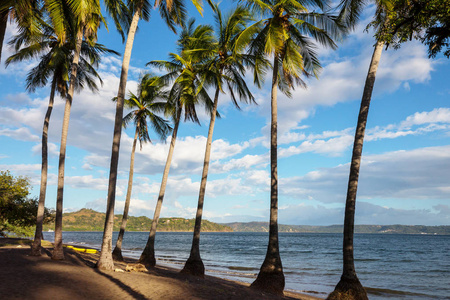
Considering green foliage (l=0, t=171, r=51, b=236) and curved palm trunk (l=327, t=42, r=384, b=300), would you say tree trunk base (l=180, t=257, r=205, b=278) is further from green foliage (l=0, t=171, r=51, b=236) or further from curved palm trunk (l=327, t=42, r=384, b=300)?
green foliage (l=0, t=171, r=51, b=236)

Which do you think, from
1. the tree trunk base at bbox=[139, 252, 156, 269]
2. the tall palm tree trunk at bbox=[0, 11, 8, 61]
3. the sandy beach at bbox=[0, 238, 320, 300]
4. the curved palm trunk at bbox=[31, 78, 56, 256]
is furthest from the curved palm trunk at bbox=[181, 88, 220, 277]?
the tall palm tree trunk at bbox=[0, 11, 8, 61]

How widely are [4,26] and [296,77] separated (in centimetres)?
1030

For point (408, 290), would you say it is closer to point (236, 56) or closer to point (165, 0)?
point (236, 56)

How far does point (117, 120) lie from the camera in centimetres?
1120

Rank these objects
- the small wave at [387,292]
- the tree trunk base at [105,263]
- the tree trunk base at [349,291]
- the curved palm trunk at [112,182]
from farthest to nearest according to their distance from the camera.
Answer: the small wave at [387,292], the curved palm trunk at [112,182], the tree trunk base at [105,263], the tree trunk base at [349,291]

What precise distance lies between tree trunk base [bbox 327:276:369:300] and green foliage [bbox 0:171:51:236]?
21552mm

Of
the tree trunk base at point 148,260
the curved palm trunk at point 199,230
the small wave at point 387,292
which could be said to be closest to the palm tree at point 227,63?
the curved palm trunk at point 199,230

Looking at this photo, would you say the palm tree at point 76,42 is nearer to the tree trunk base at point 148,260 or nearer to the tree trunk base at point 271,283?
the tree trunk base at point 148,260

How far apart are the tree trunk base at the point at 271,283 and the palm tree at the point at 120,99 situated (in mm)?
5205

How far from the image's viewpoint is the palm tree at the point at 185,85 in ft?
53.6

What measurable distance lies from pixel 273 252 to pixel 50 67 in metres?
13.5

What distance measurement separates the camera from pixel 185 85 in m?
17.2

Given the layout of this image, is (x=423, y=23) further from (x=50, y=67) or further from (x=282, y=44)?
(x=50, y=67)

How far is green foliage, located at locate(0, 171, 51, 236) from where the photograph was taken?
2117 centimetres
